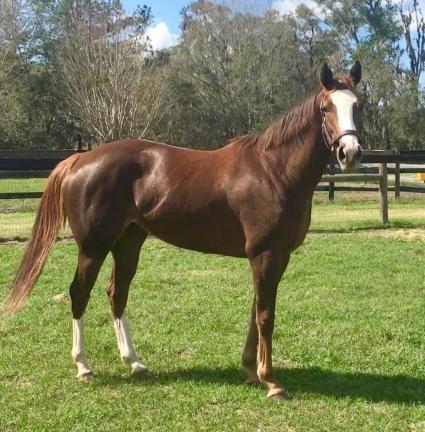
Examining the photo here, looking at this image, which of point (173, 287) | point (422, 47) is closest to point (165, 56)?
point (422, 47)

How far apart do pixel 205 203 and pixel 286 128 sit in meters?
0.76

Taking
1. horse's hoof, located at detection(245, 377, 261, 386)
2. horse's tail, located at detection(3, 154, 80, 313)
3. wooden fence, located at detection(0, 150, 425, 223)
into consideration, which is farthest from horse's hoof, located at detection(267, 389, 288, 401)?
wooden fence, located at detection(0, 150, 425, 223)

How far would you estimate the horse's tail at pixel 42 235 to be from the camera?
4.09 m

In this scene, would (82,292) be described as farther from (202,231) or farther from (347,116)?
(347,116)

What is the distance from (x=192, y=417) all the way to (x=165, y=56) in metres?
33.3

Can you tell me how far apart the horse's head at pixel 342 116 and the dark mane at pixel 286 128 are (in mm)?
162

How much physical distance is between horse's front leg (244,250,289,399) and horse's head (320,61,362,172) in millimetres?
760

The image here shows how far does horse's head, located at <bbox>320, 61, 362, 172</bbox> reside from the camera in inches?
127

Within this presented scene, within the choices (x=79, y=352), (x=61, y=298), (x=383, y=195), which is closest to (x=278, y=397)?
(x=79, y=352)

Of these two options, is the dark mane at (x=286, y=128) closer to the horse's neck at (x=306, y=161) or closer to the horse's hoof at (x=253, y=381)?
the horse's neck at (x=306, y=161)

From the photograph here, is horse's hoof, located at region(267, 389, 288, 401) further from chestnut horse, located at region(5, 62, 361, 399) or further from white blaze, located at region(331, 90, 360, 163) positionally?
white blaze, located at region(331, 90, 360, 163)

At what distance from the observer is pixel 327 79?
11.4 ft

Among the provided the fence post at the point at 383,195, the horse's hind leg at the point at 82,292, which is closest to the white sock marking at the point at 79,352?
the horse's hind leg at the point at 82,292

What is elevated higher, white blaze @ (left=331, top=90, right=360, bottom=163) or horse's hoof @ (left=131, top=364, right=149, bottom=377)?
white blaze @ (left=331, top=90, right=360, bottom=163)
